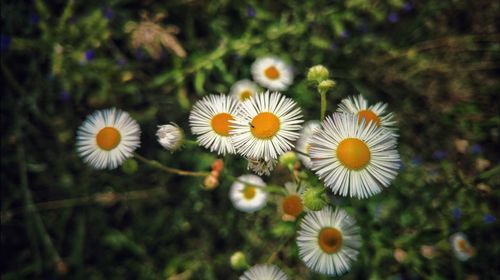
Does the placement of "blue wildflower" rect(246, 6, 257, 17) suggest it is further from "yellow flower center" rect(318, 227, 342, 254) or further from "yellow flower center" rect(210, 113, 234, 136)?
"yellow flower center" rect(318, 227, 342, 254)

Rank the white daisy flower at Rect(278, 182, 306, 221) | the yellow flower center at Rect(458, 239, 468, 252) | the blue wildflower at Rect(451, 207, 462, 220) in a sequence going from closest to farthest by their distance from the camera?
the white daisy flower at Rect(278, 182, 306, 221)
the blue wildflower at Rect(451, 207, 462, 220)
the yellow flower center at Rect(458, 239, 468, 252)

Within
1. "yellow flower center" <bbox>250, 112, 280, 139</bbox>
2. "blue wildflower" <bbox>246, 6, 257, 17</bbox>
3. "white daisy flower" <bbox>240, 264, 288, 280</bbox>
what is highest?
"blue wildflower" <bbox>246, 6, 257, 17</bbox>

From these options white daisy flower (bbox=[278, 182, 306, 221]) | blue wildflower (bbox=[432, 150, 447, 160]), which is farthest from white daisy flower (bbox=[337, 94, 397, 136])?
blue wildflower (bbox=[432, 150, 447, 160])

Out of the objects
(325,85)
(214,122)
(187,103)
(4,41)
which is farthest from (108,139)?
(4,41)

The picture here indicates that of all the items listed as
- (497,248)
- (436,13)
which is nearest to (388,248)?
(497,248)

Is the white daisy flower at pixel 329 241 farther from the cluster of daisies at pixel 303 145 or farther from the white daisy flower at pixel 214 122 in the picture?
the white daisy flower at pixel 214 122

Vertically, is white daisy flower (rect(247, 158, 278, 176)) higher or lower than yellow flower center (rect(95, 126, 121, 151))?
higher

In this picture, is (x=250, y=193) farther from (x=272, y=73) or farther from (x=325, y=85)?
(x=325, y=85)
